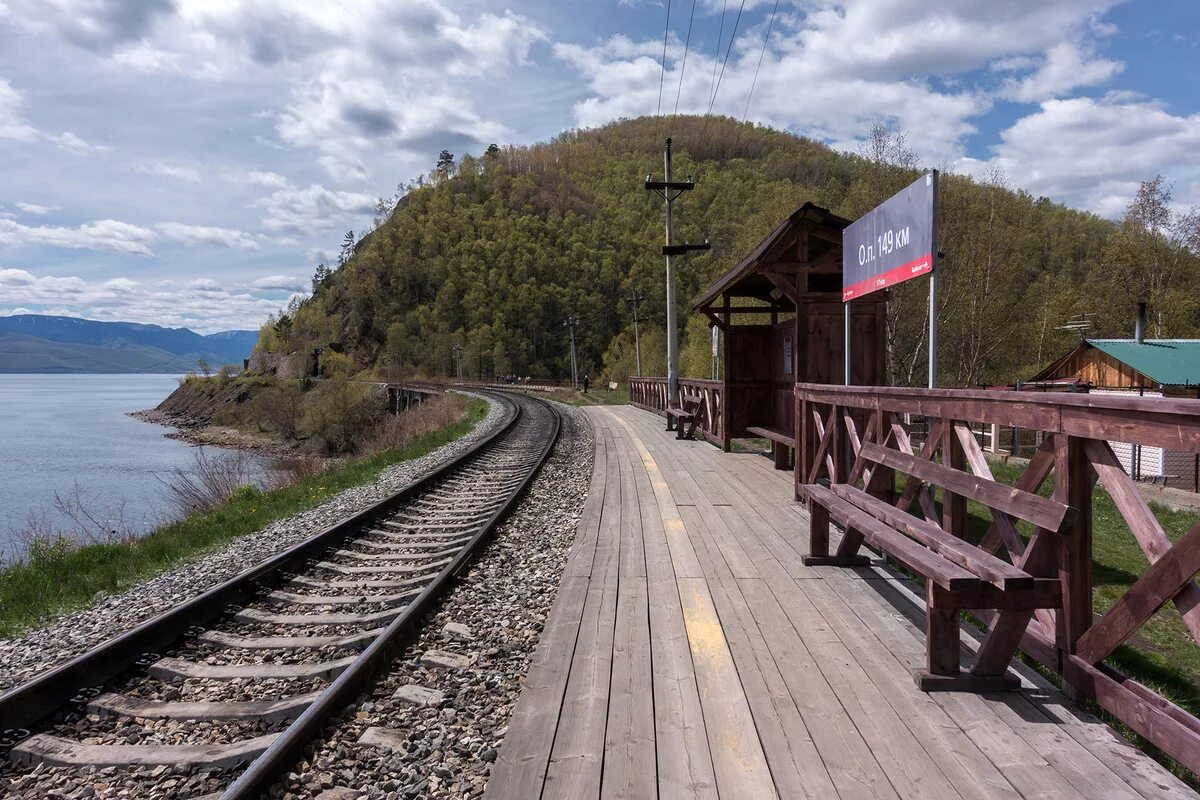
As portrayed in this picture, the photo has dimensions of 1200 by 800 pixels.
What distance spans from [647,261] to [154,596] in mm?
111529

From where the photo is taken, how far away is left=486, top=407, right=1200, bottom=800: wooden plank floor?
2582 millimetres

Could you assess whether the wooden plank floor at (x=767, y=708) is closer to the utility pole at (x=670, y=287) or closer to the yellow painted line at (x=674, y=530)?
the yellow painted line at (x=674, y=530)

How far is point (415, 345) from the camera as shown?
345 ft

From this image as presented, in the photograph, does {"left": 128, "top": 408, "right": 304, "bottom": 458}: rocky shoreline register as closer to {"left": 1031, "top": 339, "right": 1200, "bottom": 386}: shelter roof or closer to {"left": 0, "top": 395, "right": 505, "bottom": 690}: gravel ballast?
{"left": 0, "top": 395, "right": 505, "bottom": 690}: gravel ballast

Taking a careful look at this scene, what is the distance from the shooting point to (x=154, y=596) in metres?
5.91

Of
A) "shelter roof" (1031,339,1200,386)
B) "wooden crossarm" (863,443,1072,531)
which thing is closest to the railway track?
"wooden crossarm" (863,443,1072,531)

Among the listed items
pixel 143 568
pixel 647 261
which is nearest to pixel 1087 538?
pixel 143 568

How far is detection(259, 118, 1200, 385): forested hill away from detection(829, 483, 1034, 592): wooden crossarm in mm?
22516

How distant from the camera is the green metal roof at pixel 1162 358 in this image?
794 inches

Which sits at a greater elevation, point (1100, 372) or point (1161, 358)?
point (1161, 358)

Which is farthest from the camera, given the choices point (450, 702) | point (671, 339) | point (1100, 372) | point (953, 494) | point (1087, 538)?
point (1100, 372)

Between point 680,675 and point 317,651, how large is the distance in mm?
2259

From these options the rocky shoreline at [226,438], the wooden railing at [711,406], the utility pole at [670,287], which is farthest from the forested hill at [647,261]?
the rocky shoreline at [226,438]

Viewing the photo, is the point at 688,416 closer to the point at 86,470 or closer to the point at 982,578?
the point at 982,578
